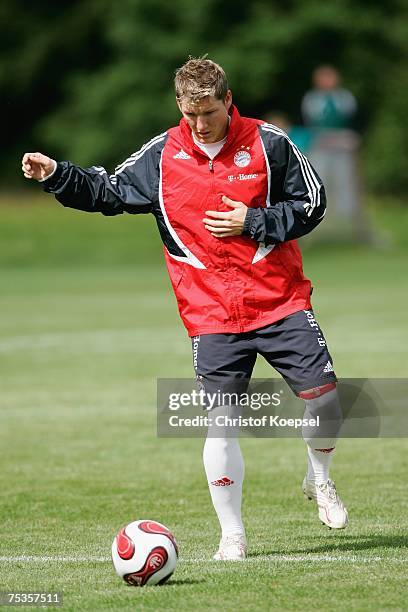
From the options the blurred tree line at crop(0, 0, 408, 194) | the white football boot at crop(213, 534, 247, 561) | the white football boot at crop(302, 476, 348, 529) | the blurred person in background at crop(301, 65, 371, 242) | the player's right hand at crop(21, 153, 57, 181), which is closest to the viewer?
the white football boot at crop(213, 534, 247, 561)

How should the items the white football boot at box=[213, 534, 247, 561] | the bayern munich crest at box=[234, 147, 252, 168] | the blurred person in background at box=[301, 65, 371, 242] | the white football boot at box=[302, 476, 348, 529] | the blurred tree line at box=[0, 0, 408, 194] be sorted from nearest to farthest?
the white football boot at box=[213, 534, 247, 561] < the bayern munich crest at box=[234, 147, 252, 168] < the white football boot at box=[302, 476, 348, 529] < the blurred person in background at box=[301, 65, 371, 242] < the blurred tree line at box=[0, 0, 408, 194]

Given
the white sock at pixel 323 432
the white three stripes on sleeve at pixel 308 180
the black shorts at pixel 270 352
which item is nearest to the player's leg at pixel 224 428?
the black shorts at pixel 270 352

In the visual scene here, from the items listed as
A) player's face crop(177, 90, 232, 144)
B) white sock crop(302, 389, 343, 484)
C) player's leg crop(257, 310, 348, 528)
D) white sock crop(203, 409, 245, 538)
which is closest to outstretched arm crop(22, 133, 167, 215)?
player's face crop(177, 90, 232, 144)

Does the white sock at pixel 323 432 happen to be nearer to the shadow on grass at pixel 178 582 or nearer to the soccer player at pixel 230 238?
the soccer player at pixel 230 238

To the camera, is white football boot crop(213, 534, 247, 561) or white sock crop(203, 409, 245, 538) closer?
white football boot crop(213, 534, 247, 561)

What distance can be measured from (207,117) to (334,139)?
2171 cm

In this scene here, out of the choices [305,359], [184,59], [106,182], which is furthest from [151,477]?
[184,59]

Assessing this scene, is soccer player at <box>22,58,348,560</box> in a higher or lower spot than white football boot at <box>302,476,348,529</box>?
higher

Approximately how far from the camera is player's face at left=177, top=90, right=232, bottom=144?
245 inches

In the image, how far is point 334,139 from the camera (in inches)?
1089

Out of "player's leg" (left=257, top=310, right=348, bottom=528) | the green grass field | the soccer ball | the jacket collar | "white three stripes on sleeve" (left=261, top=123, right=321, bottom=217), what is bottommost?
the green grass field

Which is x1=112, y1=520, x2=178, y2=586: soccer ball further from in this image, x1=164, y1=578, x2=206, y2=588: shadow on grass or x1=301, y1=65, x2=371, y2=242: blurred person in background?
x1=301, y1=65, x2=371, y2=242: blurred person in background

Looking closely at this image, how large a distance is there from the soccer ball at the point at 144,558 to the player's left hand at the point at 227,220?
144 centimetres

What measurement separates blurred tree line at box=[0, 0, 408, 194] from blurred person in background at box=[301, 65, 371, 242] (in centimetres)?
1407
